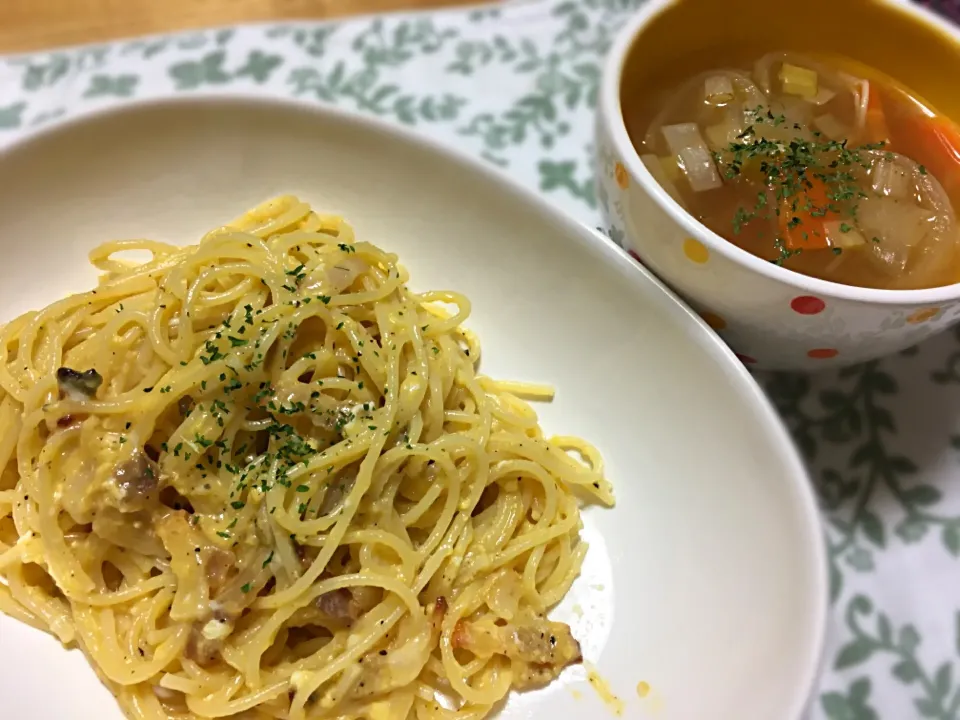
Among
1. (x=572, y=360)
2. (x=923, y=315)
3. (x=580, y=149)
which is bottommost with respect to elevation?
(x=572, y=360)

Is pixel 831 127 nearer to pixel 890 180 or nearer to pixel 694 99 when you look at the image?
pixel 890 180

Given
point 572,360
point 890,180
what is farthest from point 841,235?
point 572,360

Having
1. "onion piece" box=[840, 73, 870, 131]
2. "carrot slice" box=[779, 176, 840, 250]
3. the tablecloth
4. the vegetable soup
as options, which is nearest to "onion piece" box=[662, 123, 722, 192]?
the vegetable soup

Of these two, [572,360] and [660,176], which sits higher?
[660,176]

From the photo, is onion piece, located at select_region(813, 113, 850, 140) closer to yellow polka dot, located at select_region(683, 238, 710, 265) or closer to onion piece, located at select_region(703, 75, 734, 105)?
onion piece, located at select_region(703, 75, 734, 105)

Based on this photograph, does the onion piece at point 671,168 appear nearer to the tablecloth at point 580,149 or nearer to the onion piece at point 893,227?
the onion piece at point 893,227
